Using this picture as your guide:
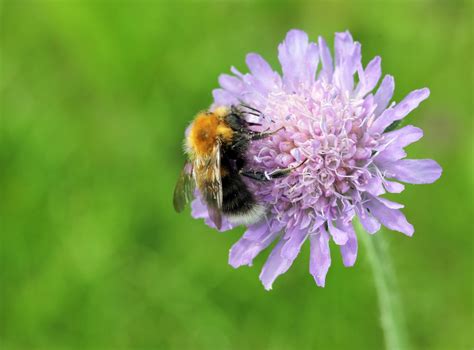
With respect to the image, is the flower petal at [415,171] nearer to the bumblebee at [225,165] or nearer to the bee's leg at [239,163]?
the bumblebee at [225,165]

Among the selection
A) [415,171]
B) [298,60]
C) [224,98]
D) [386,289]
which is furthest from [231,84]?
[386,289]

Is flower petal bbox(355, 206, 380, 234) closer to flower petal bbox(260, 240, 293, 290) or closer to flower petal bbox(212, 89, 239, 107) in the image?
flower petal bbox(260, 240, 293, 290)

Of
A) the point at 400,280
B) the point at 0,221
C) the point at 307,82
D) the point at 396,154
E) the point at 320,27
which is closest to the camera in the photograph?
the point at 396,154

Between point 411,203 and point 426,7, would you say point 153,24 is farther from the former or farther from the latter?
point 411,203

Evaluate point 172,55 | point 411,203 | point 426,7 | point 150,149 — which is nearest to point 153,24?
point 172,55

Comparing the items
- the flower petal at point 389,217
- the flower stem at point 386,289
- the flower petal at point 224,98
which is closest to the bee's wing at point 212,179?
the flower petal at point 224,98

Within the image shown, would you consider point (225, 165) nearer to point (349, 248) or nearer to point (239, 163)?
point (239, 163)
